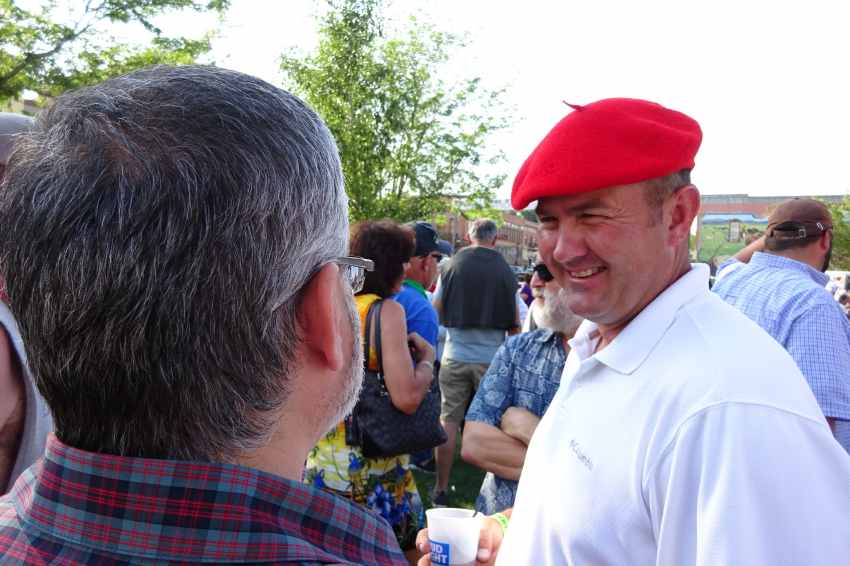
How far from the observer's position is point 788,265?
3711mm

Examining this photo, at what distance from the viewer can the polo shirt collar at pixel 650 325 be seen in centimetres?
166

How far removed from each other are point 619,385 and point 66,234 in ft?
3.98

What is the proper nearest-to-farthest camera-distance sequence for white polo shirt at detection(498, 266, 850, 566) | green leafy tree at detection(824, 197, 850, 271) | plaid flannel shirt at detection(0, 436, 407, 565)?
plaid flannel shirt at detection(0, 436, 407, 565), white polo shirt at detection(498, 266, 850, 566), green leafy tree at detection(824, 197, 850, 271)

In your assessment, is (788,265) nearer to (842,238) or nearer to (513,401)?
(513,401)

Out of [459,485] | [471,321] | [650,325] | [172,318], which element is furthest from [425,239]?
[172,318]

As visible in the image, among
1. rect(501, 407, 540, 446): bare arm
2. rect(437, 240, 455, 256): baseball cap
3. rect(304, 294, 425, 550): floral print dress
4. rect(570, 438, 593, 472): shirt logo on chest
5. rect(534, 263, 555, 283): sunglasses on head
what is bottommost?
rect(304, 294, 425, 550): floral print dress

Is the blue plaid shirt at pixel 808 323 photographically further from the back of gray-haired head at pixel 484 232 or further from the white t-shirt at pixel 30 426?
the back of gray-haired head at pixel 484 232

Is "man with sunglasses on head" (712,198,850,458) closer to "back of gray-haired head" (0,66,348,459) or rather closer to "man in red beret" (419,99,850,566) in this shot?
"man in red beret" (419,99,850,566)

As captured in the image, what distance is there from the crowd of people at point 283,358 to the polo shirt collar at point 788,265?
82.8 inches

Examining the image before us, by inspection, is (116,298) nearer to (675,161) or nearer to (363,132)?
(675,161)

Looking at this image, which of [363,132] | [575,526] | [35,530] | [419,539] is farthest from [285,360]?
[363,132]

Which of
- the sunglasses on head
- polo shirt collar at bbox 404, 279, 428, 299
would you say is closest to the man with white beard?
the sunglasses on head

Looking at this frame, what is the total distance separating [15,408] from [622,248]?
1.53 metres

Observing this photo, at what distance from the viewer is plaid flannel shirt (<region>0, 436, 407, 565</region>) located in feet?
2.69
